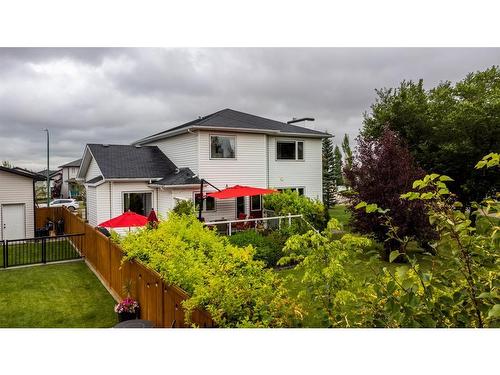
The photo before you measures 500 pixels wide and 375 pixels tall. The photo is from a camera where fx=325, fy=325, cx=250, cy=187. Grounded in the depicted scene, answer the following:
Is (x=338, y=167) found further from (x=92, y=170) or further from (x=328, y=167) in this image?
(x=328, y=167)

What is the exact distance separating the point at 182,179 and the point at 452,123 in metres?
8.21

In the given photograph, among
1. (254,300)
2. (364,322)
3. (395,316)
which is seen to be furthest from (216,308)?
(395,316)

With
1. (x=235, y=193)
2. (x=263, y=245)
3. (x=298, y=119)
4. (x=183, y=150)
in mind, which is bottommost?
(x=263, y=245)

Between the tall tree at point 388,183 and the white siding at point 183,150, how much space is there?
5782 mm

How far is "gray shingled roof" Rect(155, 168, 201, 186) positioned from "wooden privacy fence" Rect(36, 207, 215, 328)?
126 inches

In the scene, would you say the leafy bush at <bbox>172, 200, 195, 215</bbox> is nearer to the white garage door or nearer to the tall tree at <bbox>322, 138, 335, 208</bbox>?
the white garage door

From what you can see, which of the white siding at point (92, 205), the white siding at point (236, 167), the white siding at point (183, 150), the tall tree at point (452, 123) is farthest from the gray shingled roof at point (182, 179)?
the tall tree at point (452, 123)

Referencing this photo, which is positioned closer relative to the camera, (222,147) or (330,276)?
(330,276)

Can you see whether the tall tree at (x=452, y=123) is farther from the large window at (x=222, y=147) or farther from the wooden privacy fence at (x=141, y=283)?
the large window at (x=222, y=147)

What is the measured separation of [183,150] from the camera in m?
12.4

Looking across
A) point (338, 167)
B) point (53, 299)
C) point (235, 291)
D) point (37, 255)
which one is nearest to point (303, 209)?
point (338, 167)

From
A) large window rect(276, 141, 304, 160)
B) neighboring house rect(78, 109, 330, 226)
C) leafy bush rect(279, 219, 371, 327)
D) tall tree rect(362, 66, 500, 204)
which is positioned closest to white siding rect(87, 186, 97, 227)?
neighboring house rect(78, 109, 330, 226)

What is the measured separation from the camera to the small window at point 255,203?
13.0m

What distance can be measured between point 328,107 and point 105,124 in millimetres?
4719
